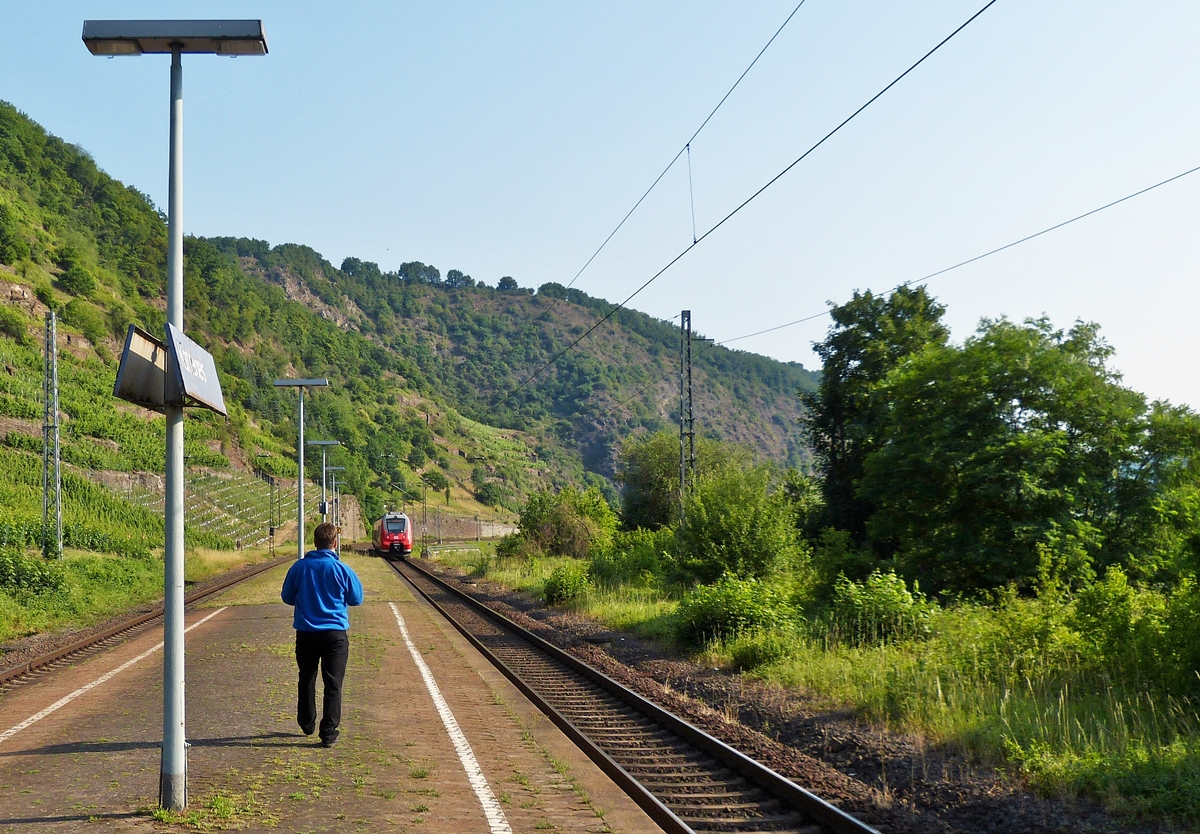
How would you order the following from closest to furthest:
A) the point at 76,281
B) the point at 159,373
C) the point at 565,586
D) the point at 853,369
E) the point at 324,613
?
the point at 159,373, the point at 324,613, the point at 565,586, the point at 853,369, the point at 76,281

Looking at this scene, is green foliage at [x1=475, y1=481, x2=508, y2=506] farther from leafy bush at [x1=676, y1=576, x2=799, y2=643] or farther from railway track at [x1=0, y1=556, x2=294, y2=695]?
leafy bush at [x1=676, y1=576, x2=799, y2=643]

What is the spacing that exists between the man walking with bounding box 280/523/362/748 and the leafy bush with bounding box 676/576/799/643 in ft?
31.8

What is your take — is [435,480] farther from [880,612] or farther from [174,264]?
[174,264]

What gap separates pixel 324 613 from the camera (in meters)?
9.20

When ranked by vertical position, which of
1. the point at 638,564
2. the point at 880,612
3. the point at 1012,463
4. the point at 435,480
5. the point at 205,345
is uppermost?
the point at 205,345

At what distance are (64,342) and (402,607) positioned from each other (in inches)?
2799

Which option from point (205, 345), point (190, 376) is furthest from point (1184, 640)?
point (205, 345)

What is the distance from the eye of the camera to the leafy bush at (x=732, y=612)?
59.0 ft

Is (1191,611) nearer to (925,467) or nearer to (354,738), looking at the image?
(354,738)

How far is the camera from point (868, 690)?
41.1 feet

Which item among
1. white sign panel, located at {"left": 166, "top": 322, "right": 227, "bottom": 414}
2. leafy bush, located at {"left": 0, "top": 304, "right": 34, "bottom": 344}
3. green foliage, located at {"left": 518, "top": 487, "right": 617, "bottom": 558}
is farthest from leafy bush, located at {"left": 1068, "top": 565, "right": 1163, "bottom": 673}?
leafy bush, located at {"left": 0, "top": 304, "right": 34, "bottom": 344}

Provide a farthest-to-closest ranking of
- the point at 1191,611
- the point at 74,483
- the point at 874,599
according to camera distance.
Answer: the point at 74,483 < the point at 874,599 < the point at 1191,611

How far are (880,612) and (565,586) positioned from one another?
50.3 feet

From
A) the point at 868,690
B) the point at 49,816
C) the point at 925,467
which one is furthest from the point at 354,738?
the point at 925,467
